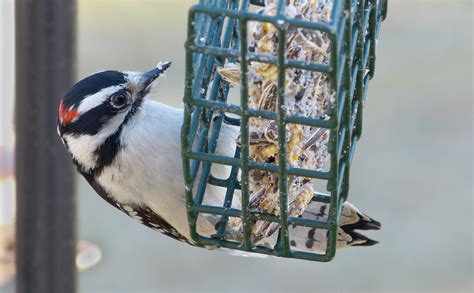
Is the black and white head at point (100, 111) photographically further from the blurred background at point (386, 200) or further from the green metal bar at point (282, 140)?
the blurred background at point (386, 200)

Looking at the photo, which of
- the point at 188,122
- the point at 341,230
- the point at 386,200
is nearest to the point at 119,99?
the point at 188,122

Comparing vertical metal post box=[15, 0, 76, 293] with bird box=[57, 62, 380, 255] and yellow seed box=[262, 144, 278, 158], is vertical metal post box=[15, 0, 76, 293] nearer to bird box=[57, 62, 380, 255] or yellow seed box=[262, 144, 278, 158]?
bird box=[57, 62, 380, 255]

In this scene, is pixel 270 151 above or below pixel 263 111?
below

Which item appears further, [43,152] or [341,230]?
[341,230]

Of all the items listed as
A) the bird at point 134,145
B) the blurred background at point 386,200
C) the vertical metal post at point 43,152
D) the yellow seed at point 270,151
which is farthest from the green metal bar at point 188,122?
the blurred background at point 386,200

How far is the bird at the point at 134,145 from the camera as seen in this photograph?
13.7ft

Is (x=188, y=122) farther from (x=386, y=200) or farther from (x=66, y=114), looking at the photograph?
(x=386, y=200)

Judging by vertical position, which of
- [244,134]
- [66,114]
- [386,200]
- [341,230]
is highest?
[244,134]

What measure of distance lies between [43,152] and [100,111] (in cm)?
47

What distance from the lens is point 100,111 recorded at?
418 cm

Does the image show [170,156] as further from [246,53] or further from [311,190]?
[246,53]

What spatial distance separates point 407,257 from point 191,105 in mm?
7031

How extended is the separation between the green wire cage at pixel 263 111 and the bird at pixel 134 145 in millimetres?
431

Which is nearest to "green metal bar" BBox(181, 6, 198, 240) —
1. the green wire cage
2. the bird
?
the green wire cage
